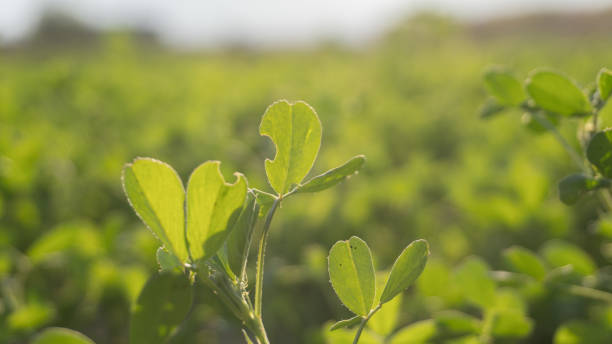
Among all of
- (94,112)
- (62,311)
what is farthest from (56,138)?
(62,311)

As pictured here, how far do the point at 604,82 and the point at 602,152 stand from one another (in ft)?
0.24

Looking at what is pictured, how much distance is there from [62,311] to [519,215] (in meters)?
0.96

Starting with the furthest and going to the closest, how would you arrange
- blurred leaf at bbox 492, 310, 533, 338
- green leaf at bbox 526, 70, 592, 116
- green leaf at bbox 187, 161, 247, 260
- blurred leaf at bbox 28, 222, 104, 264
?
1. blurred leaf at bbox 28, 222, 104, 264
2. blurred leaf at bbox 492, 310, 533, 338
3. green leaf at bbox 526, 70, 592, 116
4. green leaf at bbox 187, 161, 247, 260

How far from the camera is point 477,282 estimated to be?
704mm

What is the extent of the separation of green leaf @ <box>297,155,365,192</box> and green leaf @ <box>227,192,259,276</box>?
5 centimetres

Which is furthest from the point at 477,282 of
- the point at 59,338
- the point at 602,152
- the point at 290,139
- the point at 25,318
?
the point at 25,318

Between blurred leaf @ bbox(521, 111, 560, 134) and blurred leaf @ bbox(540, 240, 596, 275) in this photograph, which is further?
blurred leaf @ bbox(540, 240, 596, 275)

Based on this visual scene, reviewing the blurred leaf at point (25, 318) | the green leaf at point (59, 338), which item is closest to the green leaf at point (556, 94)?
the green leaf at point (59, 338)

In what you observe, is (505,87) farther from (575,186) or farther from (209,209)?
(209,209)

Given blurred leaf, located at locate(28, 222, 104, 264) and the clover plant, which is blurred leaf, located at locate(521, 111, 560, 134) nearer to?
the clover plant

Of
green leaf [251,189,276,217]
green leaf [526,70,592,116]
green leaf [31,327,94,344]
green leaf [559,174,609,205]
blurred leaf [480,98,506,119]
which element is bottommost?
green leaf [31,327,94,344]

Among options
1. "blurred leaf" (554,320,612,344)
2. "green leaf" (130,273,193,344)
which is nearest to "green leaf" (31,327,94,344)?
"green leaf" (130,273,193,344)

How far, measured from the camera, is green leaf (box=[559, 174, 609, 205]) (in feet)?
1.47

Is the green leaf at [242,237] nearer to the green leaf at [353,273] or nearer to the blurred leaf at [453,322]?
the green leaf at [353,273]
